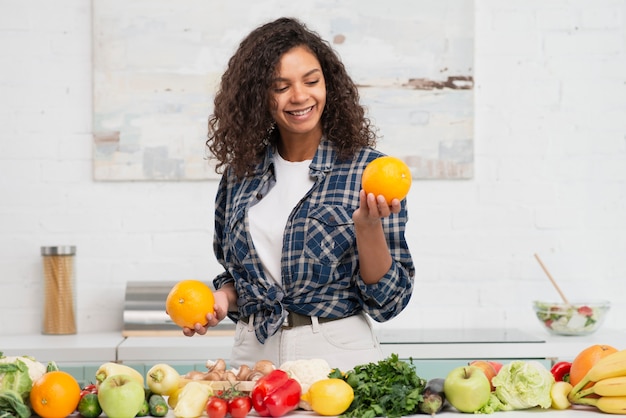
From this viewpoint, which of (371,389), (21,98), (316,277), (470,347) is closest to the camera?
(371,389)

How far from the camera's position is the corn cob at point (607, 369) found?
1.41 m

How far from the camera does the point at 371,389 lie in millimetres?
1423

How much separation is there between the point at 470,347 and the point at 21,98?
2.08 meters

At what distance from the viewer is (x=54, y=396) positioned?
139 centimetres

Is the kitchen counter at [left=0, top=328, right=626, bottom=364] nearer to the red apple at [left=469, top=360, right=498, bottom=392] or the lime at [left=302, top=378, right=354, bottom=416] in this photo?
the red apple at [left=469, top=360, right=498, bottom=392]

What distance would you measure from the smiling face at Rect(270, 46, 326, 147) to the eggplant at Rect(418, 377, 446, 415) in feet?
2.49

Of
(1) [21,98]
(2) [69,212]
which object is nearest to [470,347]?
(2) [69,212]

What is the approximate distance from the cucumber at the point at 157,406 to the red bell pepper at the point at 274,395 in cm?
15

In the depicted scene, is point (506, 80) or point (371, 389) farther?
point (506, 80)

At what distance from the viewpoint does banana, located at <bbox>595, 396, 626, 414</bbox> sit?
55.4 inches

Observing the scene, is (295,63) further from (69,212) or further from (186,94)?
(69,212)

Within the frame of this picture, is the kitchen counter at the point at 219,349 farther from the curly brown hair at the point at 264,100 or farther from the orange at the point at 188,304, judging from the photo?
the orange at the point at 188,304

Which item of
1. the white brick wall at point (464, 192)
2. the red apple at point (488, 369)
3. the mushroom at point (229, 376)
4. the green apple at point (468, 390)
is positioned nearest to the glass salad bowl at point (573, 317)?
the white brick wall at point (464, 192)

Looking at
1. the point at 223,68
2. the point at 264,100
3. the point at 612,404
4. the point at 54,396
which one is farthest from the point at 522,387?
the point at 223,68
